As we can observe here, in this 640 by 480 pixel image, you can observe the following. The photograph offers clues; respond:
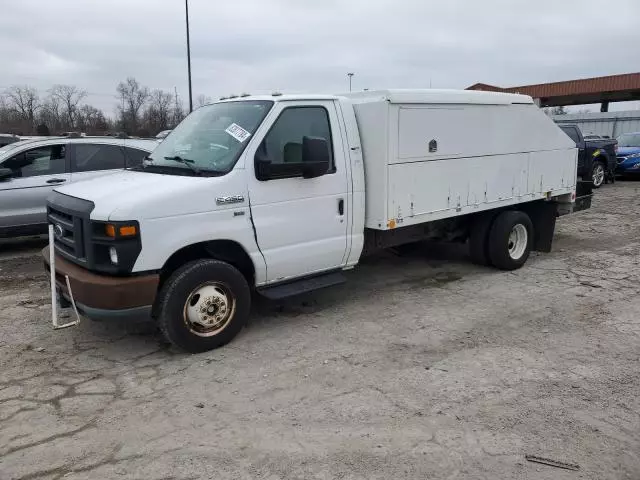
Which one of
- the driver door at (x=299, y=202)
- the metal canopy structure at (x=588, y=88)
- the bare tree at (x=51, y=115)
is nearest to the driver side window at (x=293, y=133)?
the driver door at (x=299, y=202)

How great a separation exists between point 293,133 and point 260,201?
0.76 meters

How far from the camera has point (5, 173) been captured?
797 cm

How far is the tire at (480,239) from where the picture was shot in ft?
23.5

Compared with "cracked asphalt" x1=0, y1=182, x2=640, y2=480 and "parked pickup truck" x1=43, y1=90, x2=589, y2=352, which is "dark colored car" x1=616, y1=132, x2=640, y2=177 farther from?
"parked pickup truck" x1=43, y1=90, x2=589, y2=352

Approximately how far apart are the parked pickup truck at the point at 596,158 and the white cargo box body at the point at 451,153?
7685 millimetres

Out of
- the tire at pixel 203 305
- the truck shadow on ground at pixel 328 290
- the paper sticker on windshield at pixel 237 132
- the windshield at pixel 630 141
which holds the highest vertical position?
the windshield at pixel 630 141

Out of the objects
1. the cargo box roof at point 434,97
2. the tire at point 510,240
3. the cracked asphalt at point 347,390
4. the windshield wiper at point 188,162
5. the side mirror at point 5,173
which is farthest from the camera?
the side mirror at point 5,173

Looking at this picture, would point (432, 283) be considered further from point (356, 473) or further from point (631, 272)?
point (356, 473)

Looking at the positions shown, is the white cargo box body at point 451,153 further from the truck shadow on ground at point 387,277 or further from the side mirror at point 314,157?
the truck shadow on ground at point 387,277

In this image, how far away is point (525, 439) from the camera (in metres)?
3.38

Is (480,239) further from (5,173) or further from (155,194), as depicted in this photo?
(5,173)

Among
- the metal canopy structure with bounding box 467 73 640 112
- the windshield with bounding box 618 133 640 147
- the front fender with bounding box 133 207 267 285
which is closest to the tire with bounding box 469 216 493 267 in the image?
the front fender with bounding box 133 207 267 285

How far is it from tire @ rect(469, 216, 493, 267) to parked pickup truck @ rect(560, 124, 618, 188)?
8919 mm

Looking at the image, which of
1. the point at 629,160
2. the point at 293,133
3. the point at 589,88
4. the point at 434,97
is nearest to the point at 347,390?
the point at 293,133
